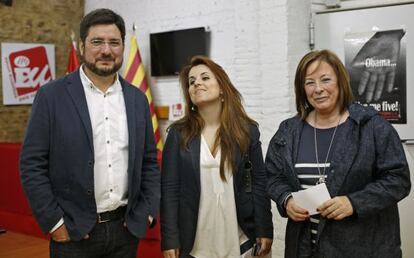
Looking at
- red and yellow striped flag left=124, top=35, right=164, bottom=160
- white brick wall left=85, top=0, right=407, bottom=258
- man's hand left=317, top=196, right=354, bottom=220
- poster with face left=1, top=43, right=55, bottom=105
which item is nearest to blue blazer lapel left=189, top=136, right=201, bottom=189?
man's hand left=317, top=196, right=354, bottom=220

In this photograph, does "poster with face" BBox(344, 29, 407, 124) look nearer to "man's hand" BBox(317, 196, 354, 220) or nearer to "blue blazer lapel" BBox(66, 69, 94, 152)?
"man's hand" BBox(317, 196, 354, 220)

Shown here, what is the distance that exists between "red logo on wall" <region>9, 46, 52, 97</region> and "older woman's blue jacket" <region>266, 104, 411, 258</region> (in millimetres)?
4660

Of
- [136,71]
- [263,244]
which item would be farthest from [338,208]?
[136,71]

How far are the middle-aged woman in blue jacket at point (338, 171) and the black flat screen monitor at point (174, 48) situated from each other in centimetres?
291

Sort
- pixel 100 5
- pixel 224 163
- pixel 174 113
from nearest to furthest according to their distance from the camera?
pixel 224 163
pixel 174 113
pixel 100 5

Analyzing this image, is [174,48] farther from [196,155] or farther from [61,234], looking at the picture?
[61,234]

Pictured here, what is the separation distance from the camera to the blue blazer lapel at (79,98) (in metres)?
2.17

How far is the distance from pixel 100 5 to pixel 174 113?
1.81m

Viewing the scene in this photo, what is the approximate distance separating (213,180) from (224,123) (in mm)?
269

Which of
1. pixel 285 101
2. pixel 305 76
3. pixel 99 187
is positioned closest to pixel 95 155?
pixel 99 187

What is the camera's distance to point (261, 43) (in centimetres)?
430

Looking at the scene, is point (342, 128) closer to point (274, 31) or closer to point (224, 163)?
point (224, 163)

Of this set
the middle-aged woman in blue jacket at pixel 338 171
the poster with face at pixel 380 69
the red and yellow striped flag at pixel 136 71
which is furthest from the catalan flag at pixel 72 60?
the middle-aged woman in blue jacket at pixel 338 171

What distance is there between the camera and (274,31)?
4.18 meters
